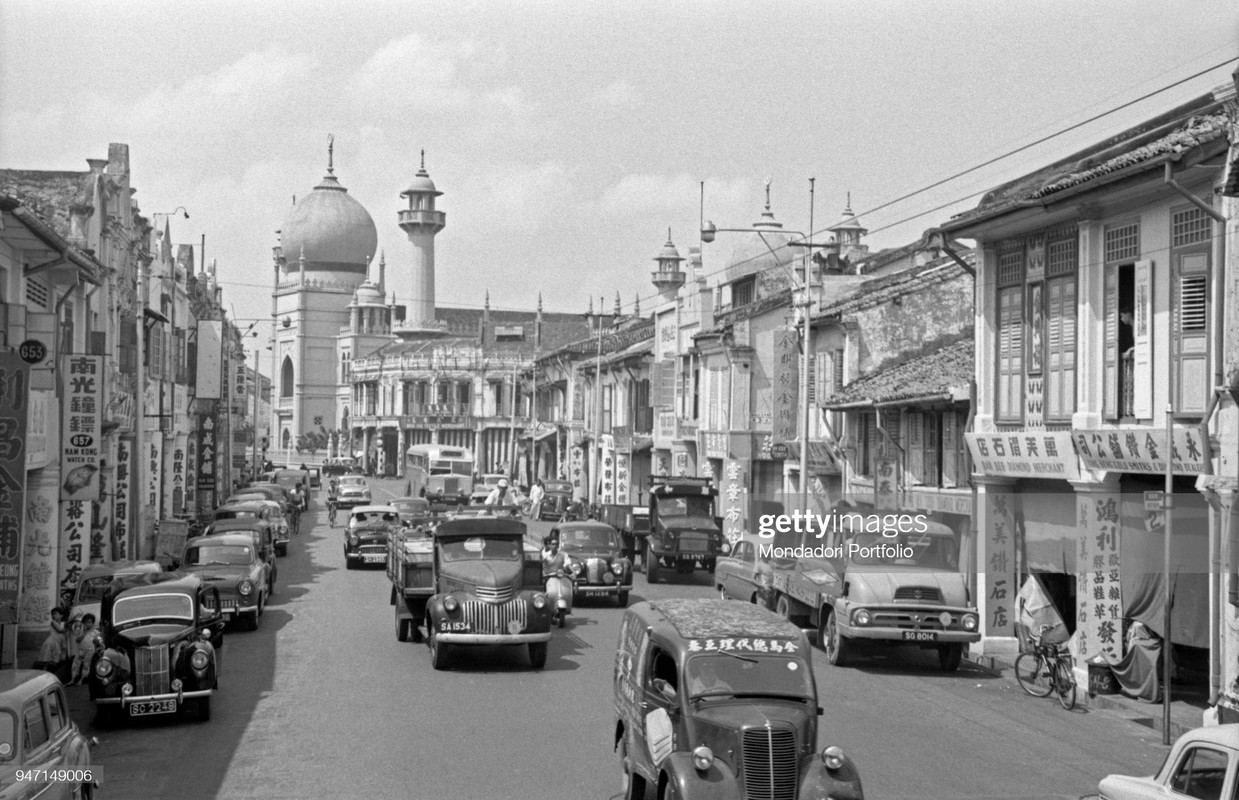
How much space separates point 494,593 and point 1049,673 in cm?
815

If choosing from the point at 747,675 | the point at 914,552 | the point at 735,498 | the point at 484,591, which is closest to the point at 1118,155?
the point at 914,552

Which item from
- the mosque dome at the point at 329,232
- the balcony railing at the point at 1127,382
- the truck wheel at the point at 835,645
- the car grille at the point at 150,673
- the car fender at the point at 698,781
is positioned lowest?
the truck wheel at the point at 835,645

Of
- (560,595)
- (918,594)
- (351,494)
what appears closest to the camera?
(918,594)

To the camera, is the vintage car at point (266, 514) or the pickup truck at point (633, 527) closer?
the pickup truck at point (633, 527)

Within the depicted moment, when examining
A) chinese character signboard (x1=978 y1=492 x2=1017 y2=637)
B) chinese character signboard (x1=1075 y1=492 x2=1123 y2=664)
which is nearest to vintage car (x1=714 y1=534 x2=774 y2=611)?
chinese character signboard (x1=978 y1=492 x2=1017 y2=637)

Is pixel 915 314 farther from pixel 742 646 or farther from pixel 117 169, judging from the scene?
pixel 742 646

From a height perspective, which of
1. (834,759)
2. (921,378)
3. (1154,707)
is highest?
(921,378)

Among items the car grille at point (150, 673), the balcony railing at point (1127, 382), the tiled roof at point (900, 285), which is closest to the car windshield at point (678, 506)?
the tiled roof at point (900, 285)

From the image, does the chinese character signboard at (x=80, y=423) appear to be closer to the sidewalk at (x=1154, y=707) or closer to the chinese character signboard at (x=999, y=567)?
the chinese character signboard at (x=999, y=567)

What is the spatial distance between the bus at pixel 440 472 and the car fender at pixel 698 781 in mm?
56130

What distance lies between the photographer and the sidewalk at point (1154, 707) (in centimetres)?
1780

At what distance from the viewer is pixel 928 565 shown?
22.8 metres

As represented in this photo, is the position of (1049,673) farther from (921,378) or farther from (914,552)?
(921,378)

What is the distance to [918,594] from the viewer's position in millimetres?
21828
